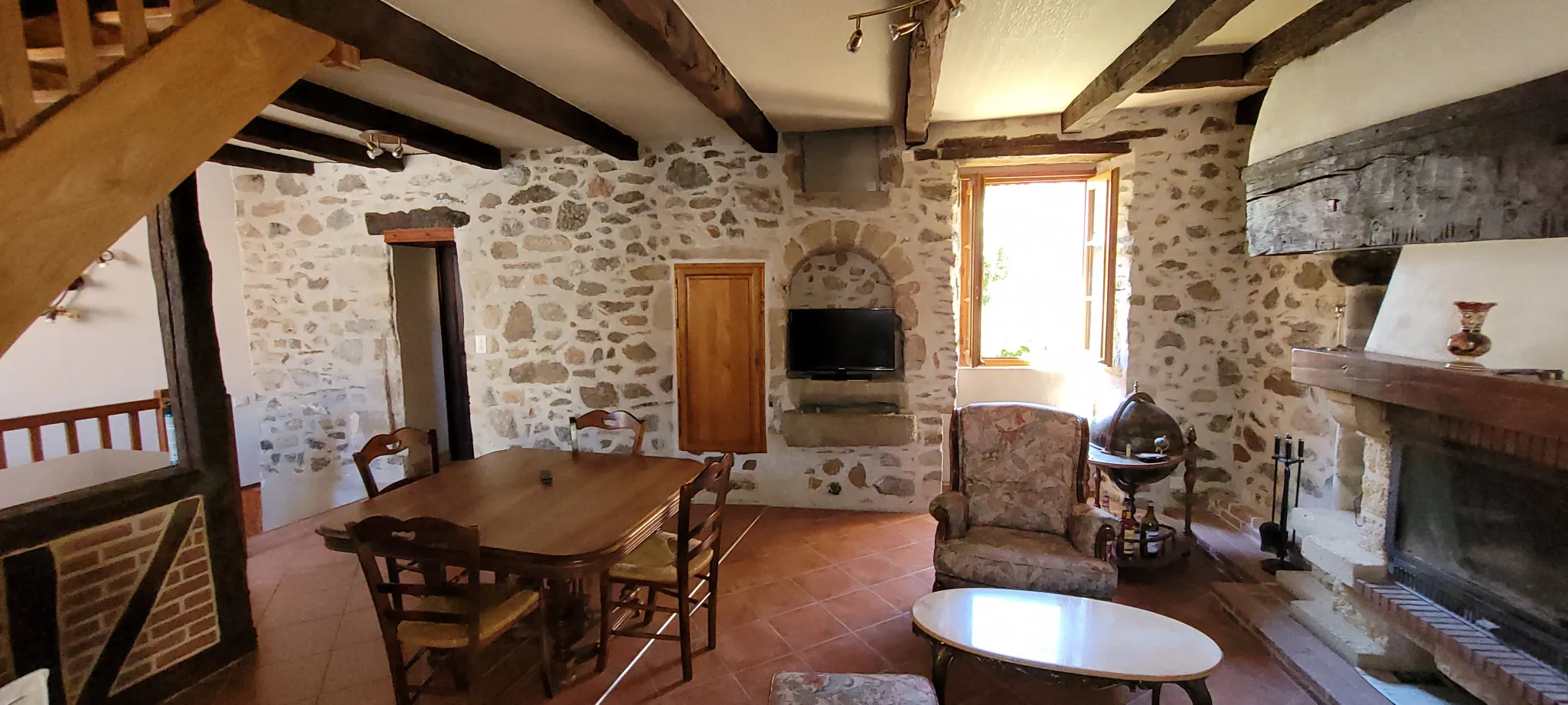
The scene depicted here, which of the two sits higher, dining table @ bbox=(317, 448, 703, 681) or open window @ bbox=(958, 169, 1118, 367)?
open window @ bbox=(958, 169, 1118, 367)

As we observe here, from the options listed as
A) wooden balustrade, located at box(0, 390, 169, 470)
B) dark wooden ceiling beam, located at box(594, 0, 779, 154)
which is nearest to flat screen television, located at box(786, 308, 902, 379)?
dark wooden ceiling beam, located at box(594, 0, 779, 154)

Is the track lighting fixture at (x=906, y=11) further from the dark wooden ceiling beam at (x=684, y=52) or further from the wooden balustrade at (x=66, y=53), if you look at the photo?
the wooden balustrade at (x=66, y=53)

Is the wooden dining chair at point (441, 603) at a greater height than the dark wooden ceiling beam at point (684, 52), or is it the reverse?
the dark wooden ceiling beam at point (684, 52)

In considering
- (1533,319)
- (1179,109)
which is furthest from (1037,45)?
(1533,319)

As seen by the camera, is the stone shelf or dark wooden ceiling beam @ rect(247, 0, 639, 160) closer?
dark wooden ceiling beam @ rect(247, 0, 639, 160)

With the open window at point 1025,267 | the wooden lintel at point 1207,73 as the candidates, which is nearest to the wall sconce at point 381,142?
the open window at point 1025,267

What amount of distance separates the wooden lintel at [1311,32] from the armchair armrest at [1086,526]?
210 cm

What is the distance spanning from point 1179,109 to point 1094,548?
279 centimetres

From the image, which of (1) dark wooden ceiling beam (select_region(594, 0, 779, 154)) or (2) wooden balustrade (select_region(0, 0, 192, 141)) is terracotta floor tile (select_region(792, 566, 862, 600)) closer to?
(1) dark wooden ceiling beam (select_region(594, 0, 779, 154))

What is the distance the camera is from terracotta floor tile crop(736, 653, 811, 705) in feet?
7.99

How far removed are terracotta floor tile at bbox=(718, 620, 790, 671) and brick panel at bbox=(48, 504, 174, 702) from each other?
7.31 ft

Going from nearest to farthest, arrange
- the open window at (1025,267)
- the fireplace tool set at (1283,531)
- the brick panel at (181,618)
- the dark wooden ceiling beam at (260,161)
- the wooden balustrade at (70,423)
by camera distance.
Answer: the brick panel at (181,618) < the fireplace tool set at (1283,531) < the wooden balustrade at (70,423) < the dark wooden ceiling beam at (260,161) < the open window at (1025,267)

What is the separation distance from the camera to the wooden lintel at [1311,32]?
7.69 ft

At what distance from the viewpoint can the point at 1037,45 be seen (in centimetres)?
283
